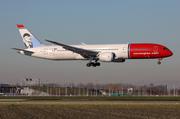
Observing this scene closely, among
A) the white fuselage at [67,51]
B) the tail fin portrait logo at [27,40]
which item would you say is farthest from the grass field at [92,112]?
the tail fin portrait logo at [27,40]

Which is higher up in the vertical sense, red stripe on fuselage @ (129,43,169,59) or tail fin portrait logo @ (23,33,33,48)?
tail fin portrait logo @ (23,33,33,48)

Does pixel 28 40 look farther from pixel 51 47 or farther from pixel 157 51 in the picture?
pixel 157 51

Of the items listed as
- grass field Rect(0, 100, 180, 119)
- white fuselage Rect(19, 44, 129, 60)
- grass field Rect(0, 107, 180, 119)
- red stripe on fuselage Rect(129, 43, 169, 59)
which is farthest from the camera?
white fuselage Rect(19, 44, 129, 60)

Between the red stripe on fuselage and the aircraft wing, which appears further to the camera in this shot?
the aircraft wing

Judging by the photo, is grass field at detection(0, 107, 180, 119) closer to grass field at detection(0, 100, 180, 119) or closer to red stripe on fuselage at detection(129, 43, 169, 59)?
grass field at detection(0, 100, 180, 119)

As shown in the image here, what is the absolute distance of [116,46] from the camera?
6062 cm

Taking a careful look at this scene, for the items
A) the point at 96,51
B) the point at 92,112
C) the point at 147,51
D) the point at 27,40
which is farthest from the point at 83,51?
the point at 92,112

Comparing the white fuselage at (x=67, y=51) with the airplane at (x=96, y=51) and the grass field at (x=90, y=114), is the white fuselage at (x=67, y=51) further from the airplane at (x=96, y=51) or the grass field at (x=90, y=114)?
the grass field at (x=90, y=114)

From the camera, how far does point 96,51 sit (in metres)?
62.9

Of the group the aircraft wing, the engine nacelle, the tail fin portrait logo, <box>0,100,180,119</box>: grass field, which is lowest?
<box>0,100,180,119</box>: grass field

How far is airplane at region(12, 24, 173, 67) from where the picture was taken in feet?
189

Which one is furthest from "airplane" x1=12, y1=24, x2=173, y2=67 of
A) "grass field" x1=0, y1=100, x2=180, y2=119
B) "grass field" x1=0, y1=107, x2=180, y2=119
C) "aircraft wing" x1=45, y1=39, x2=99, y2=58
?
"grass field" x1=0, y1=107, x2=180, y2=119

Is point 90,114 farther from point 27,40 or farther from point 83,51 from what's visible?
point 27,40

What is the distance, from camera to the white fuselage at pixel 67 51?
59.8 meters
